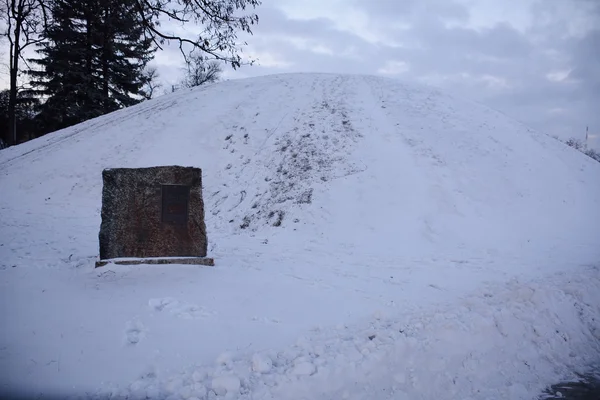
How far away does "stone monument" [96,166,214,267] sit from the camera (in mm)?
5781

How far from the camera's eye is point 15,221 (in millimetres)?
9133

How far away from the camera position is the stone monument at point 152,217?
5.78m

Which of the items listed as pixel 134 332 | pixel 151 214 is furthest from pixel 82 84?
pixel 134 332

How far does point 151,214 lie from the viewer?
601cm

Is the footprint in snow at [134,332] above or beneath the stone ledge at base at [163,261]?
beneath

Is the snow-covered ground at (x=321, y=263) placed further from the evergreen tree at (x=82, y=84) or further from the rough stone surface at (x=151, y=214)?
the evergreen tree at (x=82, y=84)

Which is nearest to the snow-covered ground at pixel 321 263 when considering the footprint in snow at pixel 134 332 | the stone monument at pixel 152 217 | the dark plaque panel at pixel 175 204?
the footprint in snow at pixel 134 332

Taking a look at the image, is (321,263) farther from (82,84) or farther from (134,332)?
(82,84)

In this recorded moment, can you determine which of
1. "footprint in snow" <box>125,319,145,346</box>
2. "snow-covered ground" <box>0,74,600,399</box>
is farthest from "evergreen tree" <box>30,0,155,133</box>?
"footprint in snow" <box>125,319,145,346</box>

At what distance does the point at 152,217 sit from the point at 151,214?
0.05 meters

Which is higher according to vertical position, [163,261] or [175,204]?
[175,204]

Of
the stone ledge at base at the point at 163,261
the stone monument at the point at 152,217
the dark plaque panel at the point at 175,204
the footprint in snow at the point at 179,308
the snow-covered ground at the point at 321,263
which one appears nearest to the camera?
the snow-covered ground at the point at 321,263

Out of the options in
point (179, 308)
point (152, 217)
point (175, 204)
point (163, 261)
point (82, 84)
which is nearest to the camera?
Answer: point (179, 308)

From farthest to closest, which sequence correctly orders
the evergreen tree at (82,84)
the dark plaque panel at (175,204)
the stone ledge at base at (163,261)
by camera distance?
the evergreen tree at (82,84) → the dark plaque panel at (175,204) → the stone ledge at base at (163,261)
